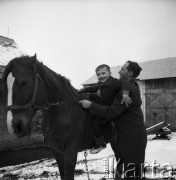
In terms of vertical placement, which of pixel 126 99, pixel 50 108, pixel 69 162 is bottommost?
pixel 69 162

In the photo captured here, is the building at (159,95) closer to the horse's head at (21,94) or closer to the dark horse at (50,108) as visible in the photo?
the dark horse at (50,108)

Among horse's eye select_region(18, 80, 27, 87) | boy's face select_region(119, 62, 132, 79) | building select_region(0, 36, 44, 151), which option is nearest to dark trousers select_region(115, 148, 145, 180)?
boy's face select_region(119, 62, 132, 79)

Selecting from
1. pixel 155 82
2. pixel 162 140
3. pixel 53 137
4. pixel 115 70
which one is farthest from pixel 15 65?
pixel 115 70

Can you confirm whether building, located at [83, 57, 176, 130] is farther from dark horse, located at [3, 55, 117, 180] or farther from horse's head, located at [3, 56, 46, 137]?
horse's head, located at [3, 56, 46, 137]

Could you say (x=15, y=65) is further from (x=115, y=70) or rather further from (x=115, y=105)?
(x=115, y=70)

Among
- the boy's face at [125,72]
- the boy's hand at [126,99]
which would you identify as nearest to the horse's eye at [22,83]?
the boy's hand at [126,99]

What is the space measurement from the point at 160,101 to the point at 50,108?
16.8m

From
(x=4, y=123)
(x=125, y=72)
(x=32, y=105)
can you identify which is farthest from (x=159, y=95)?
(x=32, y=105)

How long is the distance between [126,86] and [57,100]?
40.7 inches

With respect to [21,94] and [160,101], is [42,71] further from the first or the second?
[160,101]

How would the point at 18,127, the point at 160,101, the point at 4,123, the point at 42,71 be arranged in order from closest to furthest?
the point at 18,127
the point at 42,71
the point at 4,123
the point at 160,101

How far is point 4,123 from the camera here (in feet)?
35.4

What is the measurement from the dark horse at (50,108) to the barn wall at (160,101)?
51.2ft

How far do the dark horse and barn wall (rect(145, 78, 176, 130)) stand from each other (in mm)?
15610
